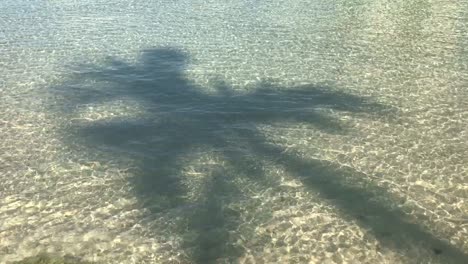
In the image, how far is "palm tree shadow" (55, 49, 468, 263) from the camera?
796 centimetres

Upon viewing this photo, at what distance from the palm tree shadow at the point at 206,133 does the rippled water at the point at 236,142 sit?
0.04 m

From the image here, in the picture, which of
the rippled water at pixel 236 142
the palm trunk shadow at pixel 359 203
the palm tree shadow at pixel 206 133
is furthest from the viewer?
the palm tree shadow at pixel 206 133

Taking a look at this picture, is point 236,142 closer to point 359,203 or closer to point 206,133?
point 206,133

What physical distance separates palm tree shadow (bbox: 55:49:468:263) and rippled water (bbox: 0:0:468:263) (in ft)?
0.13

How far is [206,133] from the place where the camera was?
35.8ft

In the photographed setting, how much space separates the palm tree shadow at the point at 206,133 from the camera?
796 centimetres

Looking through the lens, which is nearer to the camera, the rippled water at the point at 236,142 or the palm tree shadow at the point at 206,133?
the rippled water at the point at 236,142

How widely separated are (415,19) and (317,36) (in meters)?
5.01

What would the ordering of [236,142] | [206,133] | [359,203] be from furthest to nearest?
[206,133]
[236,142]
[359,203]

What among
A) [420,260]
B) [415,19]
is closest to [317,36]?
[415,19]

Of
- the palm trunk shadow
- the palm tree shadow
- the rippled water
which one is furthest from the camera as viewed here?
the palm tree shadow

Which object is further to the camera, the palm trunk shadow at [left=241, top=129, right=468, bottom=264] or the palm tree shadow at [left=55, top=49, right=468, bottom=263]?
the palm tree shadow at [left=55, top=49, right=468, bottom=263]

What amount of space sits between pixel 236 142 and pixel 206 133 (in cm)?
84

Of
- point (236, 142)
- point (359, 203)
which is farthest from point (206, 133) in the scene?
point (359, 203)
